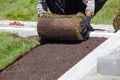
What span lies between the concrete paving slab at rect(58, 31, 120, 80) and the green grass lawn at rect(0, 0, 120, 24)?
124 inches

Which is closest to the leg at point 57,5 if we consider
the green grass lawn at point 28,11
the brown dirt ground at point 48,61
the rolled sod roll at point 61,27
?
the rolled sod roll at point 61,27

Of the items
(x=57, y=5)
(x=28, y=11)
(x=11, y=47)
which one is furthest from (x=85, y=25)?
(x=28, y=11)

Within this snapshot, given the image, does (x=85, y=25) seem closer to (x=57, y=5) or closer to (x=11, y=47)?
(x=57, y=5)

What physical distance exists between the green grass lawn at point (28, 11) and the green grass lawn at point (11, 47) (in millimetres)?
2274

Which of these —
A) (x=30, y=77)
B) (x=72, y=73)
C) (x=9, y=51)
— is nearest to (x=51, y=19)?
(x=9, y=51)

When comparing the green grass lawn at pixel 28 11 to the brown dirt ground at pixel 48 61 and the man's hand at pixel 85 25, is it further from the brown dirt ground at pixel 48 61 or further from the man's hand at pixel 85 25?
the brown dirt ground at pixel 48 61

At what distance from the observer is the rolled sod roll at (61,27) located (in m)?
6.70

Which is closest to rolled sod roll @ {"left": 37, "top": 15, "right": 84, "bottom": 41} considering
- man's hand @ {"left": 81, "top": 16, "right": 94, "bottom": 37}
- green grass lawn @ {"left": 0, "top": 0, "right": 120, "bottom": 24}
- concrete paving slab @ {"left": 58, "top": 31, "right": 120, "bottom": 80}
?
man's hand @ {"left": 81, "top": 16, "right": 94, "bottom": 37}

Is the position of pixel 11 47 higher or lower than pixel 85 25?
lower

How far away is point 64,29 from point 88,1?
0.77 metres

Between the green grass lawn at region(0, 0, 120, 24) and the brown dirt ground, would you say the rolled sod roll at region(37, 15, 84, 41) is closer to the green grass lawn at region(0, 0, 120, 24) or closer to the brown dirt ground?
the brown dirt ground

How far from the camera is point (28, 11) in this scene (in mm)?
11148

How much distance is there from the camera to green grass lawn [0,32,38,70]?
6.55m

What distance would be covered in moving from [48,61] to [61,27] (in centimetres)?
75
